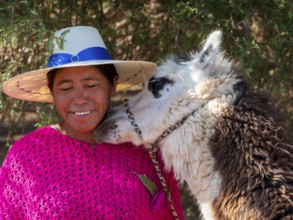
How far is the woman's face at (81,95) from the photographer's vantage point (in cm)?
252

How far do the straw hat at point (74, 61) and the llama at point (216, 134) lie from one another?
0.12 meters

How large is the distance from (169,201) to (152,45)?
5.81ft

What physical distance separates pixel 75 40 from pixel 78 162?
54 centimetres

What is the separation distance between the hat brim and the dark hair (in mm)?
23

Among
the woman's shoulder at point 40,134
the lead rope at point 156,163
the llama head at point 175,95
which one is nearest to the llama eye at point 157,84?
the llama head at point 175,95

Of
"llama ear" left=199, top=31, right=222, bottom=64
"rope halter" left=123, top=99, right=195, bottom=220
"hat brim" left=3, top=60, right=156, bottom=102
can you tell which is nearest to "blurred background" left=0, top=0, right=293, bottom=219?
"hat brim" left=3, top=60, right=156, bottom=102

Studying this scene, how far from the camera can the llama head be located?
8.48ft

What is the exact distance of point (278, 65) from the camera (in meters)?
3.98

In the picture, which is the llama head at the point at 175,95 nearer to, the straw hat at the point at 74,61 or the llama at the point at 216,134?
the llama at the point at 216,134

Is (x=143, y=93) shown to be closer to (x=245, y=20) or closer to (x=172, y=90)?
(x=172, y=90)

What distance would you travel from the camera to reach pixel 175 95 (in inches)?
104

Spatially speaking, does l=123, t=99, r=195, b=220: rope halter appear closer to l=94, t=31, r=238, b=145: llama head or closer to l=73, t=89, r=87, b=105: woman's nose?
l=94, t=31, r=238, b=145: llama head

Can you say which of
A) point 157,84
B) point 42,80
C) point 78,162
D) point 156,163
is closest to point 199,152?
point 156,163

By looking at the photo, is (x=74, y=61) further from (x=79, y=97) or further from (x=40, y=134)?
(x=40, y=134)
